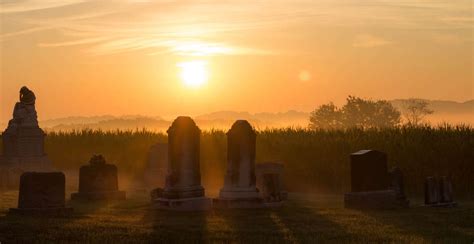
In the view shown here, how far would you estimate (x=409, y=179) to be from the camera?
2955cm

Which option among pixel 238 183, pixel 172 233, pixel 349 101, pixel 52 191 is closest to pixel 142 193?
pixel 238 183

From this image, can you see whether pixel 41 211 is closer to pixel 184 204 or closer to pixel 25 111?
pixel 184 204

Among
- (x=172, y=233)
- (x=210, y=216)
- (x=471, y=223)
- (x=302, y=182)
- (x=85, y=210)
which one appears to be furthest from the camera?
(x=302, y=182)

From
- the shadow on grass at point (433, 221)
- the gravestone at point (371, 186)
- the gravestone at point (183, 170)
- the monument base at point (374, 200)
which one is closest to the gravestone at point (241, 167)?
the gravestone at point (183, 170)

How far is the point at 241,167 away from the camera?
22.2 metres

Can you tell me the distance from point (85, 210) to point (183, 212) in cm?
280

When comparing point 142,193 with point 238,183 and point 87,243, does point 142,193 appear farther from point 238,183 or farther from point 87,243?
point 87,243

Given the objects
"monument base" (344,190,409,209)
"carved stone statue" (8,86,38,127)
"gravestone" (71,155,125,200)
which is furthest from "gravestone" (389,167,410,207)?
"carved stone statue" (8,86,38,127)

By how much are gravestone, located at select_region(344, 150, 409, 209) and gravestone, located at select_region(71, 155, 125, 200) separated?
26.1 feet

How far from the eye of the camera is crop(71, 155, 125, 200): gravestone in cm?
2492

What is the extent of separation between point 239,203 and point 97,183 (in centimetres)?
584

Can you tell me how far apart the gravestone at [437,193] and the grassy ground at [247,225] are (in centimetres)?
→ 73

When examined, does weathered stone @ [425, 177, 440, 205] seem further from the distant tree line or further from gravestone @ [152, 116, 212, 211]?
the distant tree line

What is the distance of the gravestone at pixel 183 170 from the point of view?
845 inches
